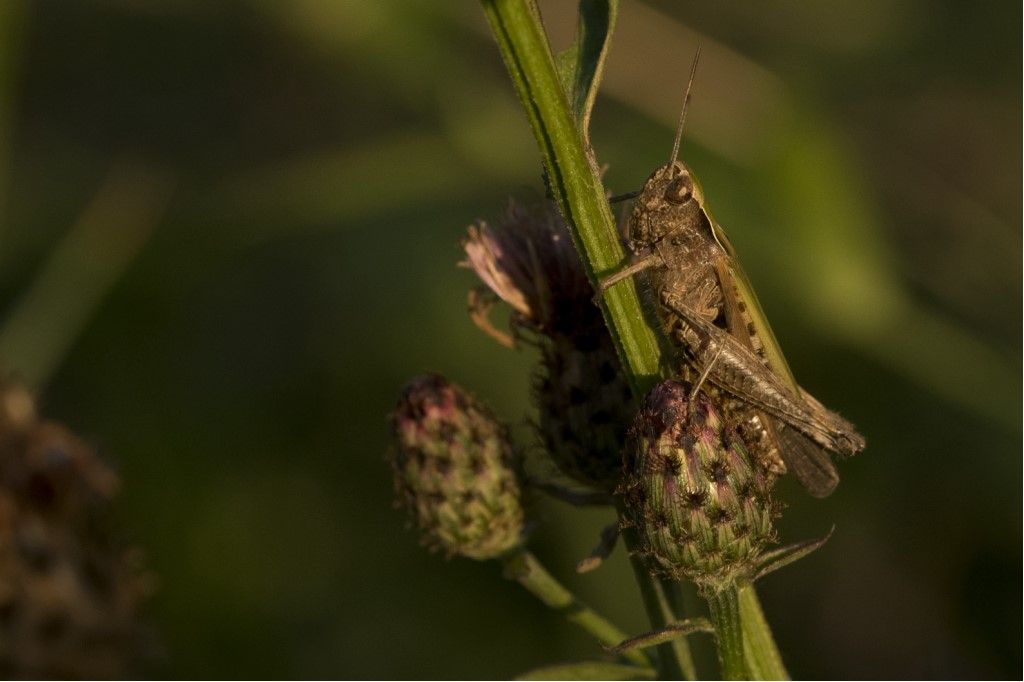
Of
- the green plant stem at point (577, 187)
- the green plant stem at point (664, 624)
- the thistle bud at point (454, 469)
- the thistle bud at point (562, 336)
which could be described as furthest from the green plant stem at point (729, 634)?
the thistle bud at point (454, 469)

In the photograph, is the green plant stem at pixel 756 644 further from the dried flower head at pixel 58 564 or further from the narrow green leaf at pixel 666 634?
the dried flower head at pixel 58 564

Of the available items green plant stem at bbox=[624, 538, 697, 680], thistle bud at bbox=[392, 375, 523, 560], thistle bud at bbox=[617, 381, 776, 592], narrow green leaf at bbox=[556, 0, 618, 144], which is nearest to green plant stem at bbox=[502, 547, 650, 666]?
thistle bud at bbox=[392, 375, 523, 560]

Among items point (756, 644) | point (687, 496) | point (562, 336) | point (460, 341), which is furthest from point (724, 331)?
point (460, 341)

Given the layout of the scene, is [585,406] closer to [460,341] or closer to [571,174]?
[571,174]

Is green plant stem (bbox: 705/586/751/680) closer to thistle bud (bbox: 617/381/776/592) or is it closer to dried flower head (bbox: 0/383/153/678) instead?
thistle bud (bbox: 617/381/776/592)

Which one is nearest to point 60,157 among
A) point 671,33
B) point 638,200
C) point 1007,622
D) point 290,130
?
point 290,130

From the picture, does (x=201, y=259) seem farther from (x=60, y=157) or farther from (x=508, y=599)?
(x=508, y=599)
